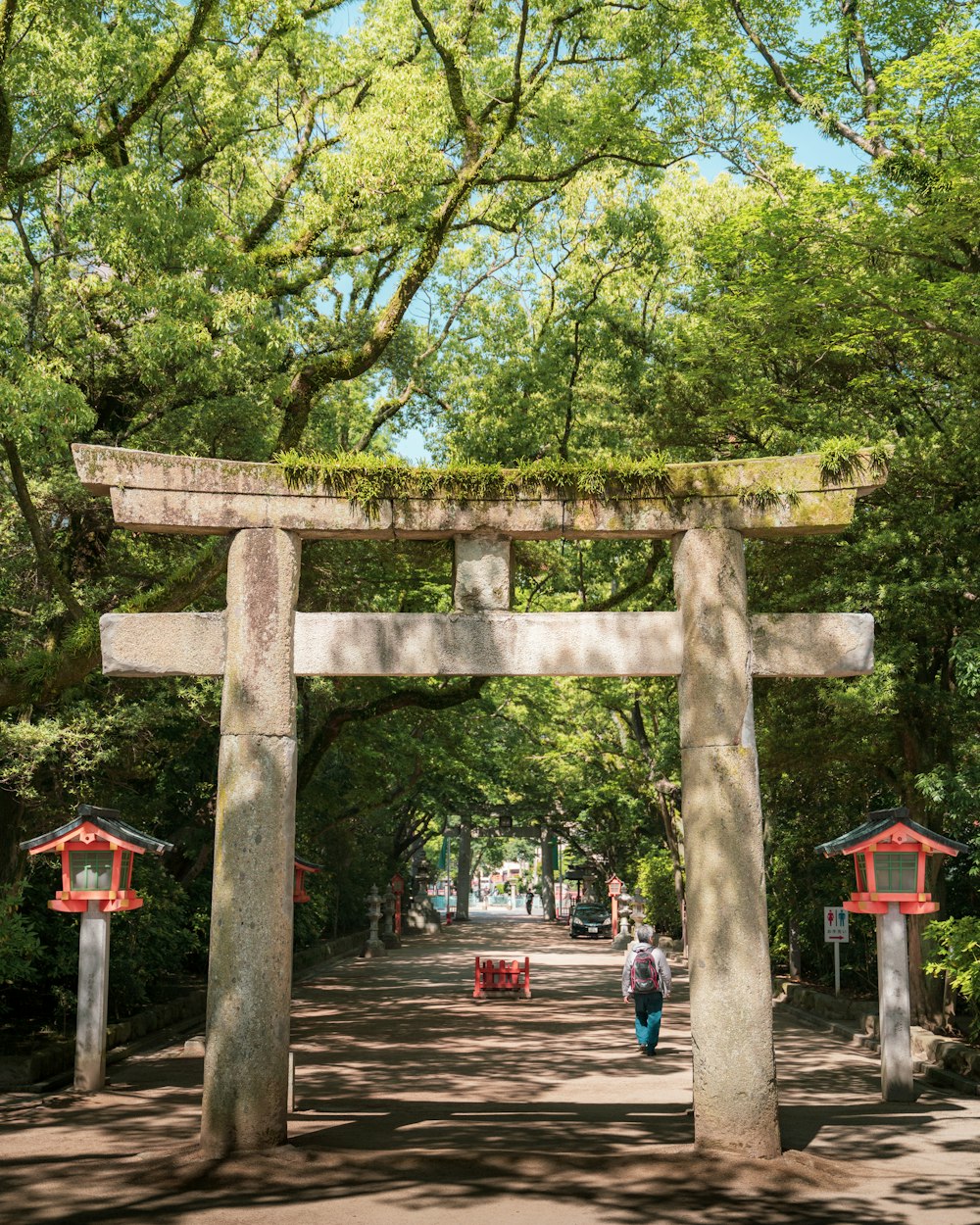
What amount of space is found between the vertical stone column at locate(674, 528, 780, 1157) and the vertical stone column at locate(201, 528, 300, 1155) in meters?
3.06

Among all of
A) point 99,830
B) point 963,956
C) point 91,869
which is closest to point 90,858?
point 91,869

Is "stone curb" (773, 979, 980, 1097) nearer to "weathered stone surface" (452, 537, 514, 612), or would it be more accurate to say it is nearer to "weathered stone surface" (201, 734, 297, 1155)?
"weathered stone surface" (452, 537, 514, 612)

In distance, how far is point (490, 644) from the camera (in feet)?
29.5

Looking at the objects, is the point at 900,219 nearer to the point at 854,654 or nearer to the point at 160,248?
the point at 854,654

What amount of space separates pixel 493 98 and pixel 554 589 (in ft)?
37.8

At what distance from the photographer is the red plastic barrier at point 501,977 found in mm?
21578

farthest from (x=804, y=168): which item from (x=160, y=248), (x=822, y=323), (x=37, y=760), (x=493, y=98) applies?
(x=37, y=760)

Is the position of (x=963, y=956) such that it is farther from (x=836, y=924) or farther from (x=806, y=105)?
(x=806, y=105)

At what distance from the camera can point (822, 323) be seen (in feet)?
49.3

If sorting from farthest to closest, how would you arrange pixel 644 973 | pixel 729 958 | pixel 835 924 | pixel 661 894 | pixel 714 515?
pixel 661 894
pixel 835 924
pixel 644 973
pixel 714 515
pixel 729 958

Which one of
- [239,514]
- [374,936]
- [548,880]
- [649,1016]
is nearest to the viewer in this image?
[239,514]

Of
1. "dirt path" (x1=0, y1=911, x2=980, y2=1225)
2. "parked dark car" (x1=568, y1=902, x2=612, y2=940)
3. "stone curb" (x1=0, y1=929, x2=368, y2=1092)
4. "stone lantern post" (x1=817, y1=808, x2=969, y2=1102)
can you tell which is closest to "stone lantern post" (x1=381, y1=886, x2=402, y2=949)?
"parked dark car" (x1=568, y1=902, x2=612, y2=940)

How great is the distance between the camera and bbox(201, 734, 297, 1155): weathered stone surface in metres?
8.29

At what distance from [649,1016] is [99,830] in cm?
679
